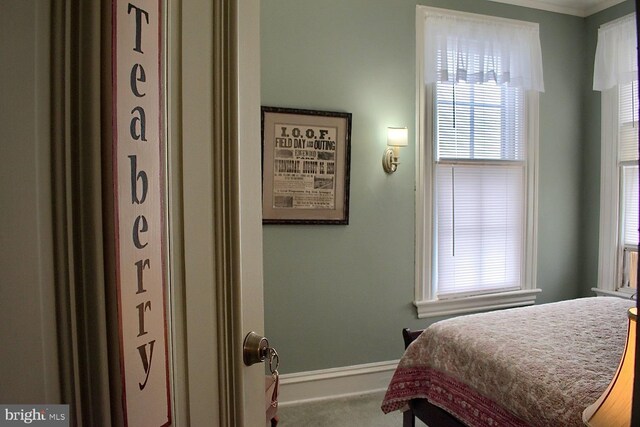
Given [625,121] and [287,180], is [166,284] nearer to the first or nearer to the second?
[287,180]

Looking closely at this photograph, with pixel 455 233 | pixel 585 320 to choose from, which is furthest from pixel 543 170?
pixel 585 320

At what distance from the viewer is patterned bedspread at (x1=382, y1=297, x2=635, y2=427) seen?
1.41m

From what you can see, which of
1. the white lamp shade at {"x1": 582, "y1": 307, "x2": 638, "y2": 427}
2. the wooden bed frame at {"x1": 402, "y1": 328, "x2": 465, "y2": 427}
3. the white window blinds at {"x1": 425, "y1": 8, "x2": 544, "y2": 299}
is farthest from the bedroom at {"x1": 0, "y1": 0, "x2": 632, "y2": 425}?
the wooden bed frame at {"x1": 402, "y1": 328, "x2": 465, "y2": 427}

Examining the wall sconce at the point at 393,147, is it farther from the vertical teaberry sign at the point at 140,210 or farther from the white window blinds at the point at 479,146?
the vertical teaberry sign at the point at 140,210

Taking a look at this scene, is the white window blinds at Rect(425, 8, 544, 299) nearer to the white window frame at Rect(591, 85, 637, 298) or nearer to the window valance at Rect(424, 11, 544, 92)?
the window valance at Rect(424, 11, 544, 92)

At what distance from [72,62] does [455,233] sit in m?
3.10

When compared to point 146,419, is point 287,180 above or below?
above

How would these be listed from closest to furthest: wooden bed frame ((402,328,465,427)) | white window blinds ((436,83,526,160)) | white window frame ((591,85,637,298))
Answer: wooden bed frame ((402,328,465,427)) < white window blinds ((436,83,526,160)) < white window frame ((591,85,637,298))

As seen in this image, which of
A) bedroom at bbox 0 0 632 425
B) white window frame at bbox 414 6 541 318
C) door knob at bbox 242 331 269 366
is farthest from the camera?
white window frame at bbox 414 6 541 318

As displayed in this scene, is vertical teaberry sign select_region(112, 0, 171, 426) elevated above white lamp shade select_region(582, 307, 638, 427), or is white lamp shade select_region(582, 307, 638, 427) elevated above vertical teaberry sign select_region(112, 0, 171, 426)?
vertical teaberry sign select_region(112, 0, 171, 426)

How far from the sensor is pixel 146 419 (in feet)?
1.88

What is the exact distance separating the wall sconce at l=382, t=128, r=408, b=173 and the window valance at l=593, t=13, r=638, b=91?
1829 millimetres

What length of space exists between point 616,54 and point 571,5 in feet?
1.98

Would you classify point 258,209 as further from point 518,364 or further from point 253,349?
point 518,364
